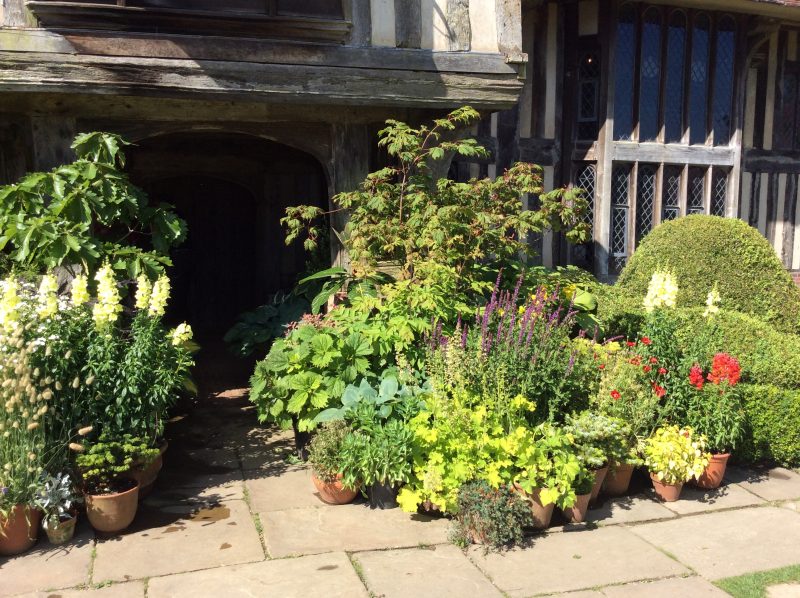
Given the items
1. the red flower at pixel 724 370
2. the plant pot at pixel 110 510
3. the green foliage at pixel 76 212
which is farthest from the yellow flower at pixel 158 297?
the red flower at pixel 724 370

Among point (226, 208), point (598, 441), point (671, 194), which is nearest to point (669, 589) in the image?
point (598, 441)

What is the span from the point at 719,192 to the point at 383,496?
658 centimetres

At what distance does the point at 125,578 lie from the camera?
A: 3.81 metres

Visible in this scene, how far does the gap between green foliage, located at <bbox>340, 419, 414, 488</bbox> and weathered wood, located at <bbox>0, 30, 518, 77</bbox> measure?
3.11 m

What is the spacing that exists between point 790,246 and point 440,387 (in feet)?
24.2

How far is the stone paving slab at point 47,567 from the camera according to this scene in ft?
12.3

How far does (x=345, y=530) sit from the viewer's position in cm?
444

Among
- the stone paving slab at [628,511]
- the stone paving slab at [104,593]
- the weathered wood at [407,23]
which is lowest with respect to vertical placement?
the stone paving slab at [628,511]

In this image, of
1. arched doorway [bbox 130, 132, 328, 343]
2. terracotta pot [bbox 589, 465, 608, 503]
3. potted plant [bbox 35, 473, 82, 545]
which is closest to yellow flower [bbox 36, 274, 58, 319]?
potted plant [bbox 35, 473, 82, 545]

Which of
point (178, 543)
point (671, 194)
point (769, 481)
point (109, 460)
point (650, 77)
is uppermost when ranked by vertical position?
point (650, 77)

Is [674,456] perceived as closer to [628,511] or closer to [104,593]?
[628,511]

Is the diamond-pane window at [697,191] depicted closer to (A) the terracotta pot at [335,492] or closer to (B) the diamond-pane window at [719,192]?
(B) the diamond-pane window at [719,192]

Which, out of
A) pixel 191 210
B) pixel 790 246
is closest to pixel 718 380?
pixel 790 246

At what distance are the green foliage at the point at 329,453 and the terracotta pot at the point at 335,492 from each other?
4 centimetres
